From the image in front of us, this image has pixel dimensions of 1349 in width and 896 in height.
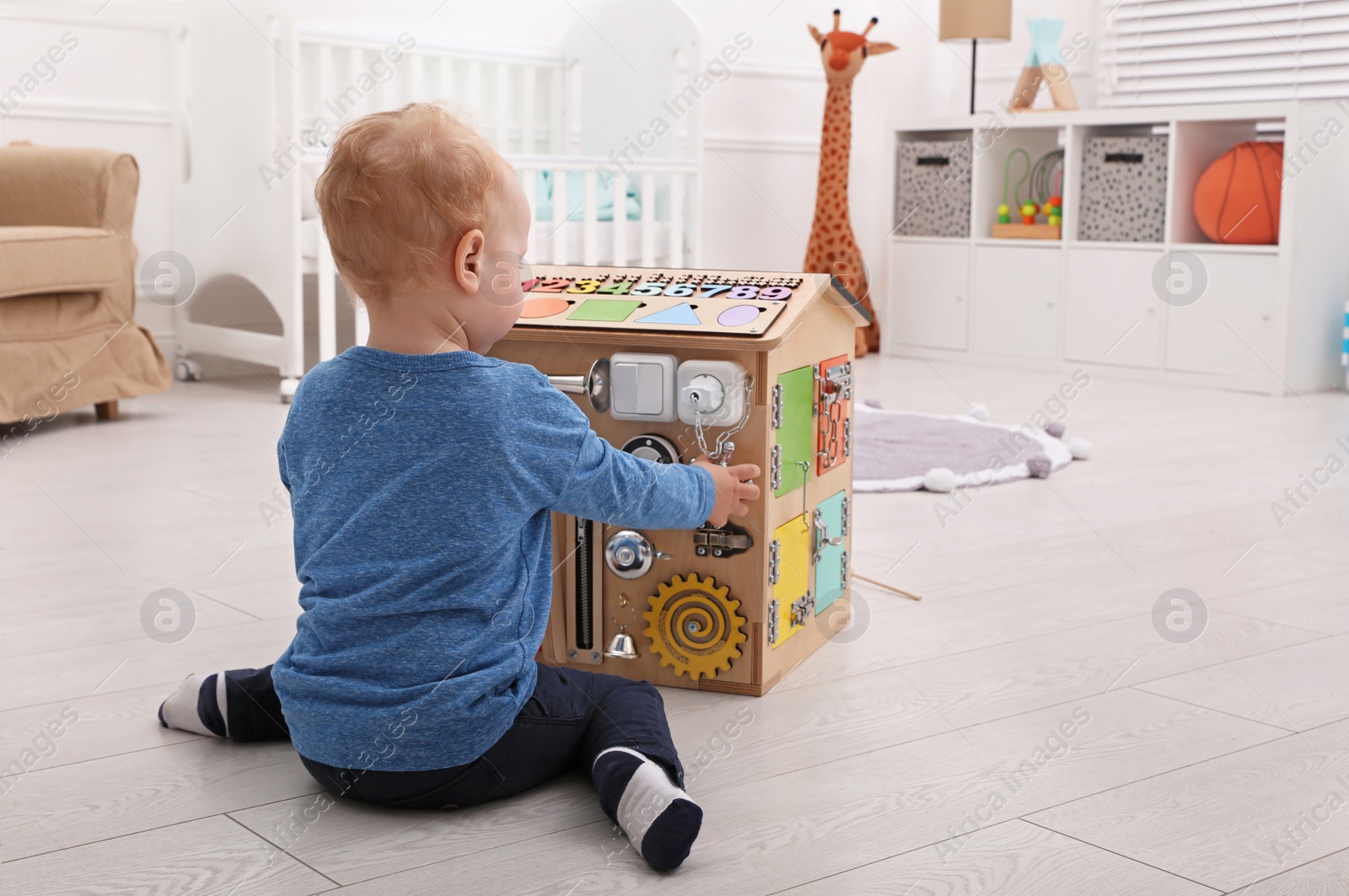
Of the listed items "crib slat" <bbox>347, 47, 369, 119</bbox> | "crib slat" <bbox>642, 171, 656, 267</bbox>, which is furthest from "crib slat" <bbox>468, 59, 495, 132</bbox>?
"crib slat" <bbox>642, 171, 656, 267</bbox>

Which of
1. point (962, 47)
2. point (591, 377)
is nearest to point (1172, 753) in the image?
point (591, 377)

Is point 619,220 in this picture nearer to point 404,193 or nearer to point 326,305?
point 326,305

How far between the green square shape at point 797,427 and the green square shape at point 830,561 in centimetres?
7

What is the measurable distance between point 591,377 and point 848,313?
0.94ft

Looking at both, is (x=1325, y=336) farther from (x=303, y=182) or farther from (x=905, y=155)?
(x=303, y=182)

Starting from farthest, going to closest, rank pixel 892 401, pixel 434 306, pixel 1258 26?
pixel 1258 26
pixel 892 401
pixel 434 306

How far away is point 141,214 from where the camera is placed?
10.3 feet

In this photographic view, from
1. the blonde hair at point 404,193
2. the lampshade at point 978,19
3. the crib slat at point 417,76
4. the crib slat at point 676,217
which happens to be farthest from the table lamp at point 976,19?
the blonde hair at point 404,193

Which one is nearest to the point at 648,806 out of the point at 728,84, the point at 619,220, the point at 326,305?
the point at 326,305

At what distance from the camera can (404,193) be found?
0.86m

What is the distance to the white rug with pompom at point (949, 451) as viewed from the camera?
6.84 feet

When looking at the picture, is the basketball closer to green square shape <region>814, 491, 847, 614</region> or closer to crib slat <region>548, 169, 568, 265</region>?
crib slat <region>548, 169, 568, 265</region>

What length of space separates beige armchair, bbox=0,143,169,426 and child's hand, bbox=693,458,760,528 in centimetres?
173

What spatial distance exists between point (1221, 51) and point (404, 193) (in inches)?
137
